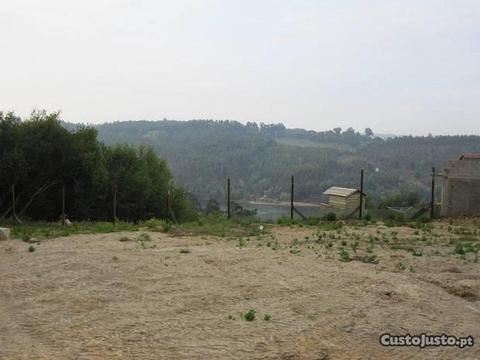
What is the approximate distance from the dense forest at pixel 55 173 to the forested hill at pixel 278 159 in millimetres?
26325

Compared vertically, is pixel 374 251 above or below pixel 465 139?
below

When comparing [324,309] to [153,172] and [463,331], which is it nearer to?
[463,331]

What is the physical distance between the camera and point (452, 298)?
779cm

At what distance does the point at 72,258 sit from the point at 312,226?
853 cm

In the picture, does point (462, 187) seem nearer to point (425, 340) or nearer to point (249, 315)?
point (425, 340)

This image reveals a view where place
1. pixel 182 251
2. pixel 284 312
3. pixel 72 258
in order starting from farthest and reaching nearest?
pixel 182 251 < pixel 72 258 < pixel 284 312

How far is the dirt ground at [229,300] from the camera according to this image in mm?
5633

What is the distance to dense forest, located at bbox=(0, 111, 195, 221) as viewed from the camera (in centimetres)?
2167

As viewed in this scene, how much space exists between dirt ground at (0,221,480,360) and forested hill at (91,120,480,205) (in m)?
37.4

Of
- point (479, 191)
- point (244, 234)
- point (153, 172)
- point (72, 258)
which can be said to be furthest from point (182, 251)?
point (153, 172)

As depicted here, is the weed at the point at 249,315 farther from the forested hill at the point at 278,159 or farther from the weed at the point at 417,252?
the forested hill at the point at 278,159

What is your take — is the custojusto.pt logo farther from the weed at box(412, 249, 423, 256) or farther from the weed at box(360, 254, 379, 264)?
the weed at box(412, 249, 423, 256)

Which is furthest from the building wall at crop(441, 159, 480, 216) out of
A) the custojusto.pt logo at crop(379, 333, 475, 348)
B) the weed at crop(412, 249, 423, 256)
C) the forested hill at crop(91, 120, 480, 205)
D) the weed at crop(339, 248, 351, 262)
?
the forested hill at crop(91, 120, 480, 205)

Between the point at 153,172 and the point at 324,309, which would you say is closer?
the point at 324,309
